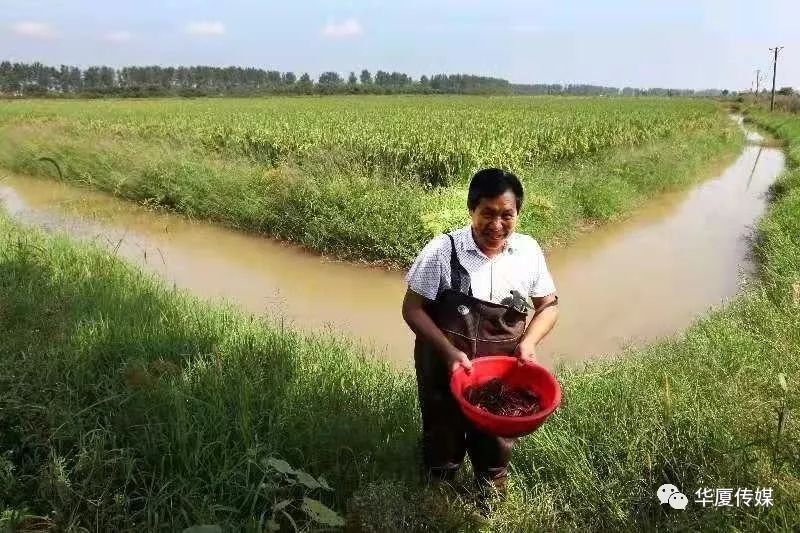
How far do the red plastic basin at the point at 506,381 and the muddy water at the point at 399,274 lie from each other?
2679 millimetres

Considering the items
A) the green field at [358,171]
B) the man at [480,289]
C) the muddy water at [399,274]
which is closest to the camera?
the man at [480,289]

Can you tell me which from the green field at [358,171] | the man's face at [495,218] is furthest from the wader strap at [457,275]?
the green field at [358,171]

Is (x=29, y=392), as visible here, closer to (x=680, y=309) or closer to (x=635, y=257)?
(x=680, y=309)

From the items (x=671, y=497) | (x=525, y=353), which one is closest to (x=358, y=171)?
(x=525, y=353)

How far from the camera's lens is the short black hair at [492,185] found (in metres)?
1.88

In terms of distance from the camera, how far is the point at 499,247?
2.02 metres

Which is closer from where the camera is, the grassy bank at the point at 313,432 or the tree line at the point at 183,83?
the grassy bank at the point at 313,432

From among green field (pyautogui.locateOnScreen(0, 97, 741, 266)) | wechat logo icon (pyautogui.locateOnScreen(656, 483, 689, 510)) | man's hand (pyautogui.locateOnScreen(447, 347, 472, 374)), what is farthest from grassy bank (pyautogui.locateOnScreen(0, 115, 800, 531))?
green field (pyautogui.locateOnScreen(0, 97, 741, 266))

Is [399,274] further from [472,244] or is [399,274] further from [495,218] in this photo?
[495,218]

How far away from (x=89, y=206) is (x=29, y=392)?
8892mm

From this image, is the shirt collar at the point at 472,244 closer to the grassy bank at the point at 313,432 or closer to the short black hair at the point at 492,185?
the short black hair at the point at 492,185

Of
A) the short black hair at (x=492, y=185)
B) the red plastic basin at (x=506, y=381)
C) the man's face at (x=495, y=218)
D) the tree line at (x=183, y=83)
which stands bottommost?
the red plastic basin at (x=506, y=381)

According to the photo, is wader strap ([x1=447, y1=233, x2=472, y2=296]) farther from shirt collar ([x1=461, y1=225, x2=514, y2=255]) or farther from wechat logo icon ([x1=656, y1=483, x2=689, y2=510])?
wechat logo icon ([x1=656, y1=483, x2=689, y2=510])

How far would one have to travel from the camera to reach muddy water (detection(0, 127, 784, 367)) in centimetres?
568
